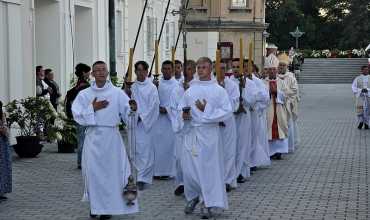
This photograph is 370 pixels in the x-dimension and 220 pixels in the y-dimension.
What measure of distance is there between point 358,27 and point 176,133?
78.6m

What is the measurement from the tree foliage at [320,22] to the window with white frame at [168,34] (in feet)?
182

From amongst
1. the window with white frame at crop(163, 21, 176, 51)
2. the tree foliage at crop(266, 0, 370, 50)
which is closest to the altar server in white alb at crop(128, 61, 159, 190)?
the window with white frame at crop(163, 21, 176, 51)

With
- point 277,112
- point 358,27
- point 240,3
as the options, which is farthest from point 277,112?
point 358,27

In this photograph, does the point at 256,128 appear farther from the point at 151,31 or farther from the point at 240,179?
the point at 151,31

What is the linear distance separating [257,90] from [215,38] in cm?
2829

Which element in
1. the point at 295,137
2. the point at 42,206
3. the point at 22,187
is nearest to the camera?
the point at 42,206

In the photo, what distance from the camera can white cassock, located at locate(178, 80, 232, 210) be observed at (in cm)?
956

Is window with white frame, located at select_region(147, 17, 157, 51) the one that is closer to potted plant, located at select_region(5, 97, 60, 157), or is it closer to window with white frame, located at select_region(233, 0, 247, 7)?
window with white frame, located at select_region(233, 0, 247, 7)

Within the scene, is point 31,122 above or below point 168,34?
below

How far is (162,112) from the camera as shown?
12961 millimetres

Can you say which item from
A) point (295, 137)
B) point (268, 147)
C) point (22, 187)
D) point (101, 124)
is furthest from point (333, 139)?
point (101, 124)

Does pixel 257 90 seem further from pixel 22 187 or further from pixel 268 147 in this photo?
pixel 22 187

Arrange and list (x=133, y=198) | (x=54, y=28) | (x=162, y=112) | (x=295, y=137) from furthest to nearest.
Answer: (x=54, y=28) < (x=295, y=137) < (x=162, y=112) < (x=133, y=198)

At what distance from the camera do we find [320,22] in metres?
95.7
